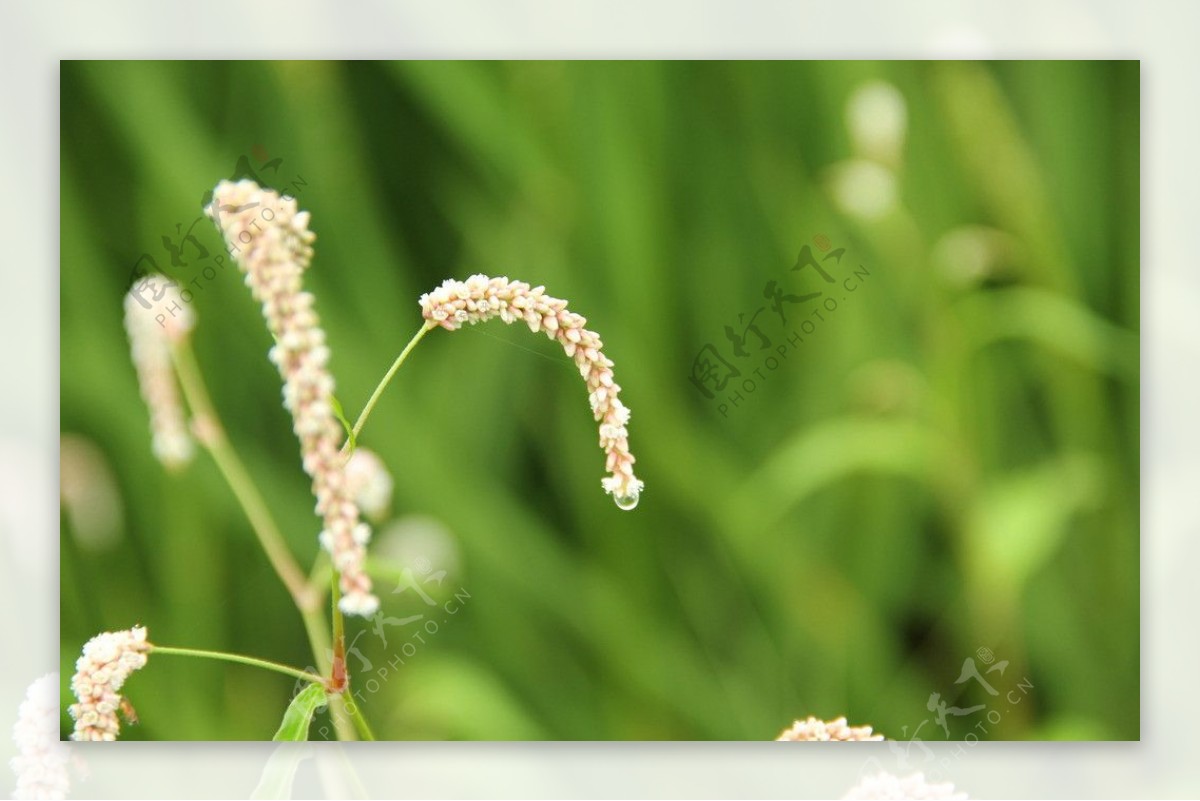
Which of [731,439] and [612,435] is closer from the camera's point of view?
[612,435]

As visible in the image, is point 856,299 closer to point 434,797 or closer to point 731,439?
point 731,439

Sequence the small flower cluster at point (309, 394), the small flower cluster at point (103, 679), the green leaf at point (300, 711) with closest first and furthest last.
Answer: the small flower cluster at point (309, 394), the green leaf at point (300, 711), the small flower cluster at point (103, 679)

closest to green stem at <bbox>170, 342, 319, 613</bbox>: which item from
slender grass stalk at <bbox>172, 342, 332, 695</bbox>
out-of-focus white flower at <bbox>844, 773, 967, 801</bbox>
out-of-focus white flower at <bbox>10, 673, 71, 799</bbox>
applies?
slender grass stalk at <bbox>172, 342, 332, 695</bbox>

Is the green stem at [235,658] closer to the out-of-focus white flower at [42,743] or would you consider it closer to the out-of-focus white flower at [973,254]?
the out-of-focus white flower at [42,743]

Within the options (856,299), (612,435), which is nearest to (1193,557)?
(856,299)
